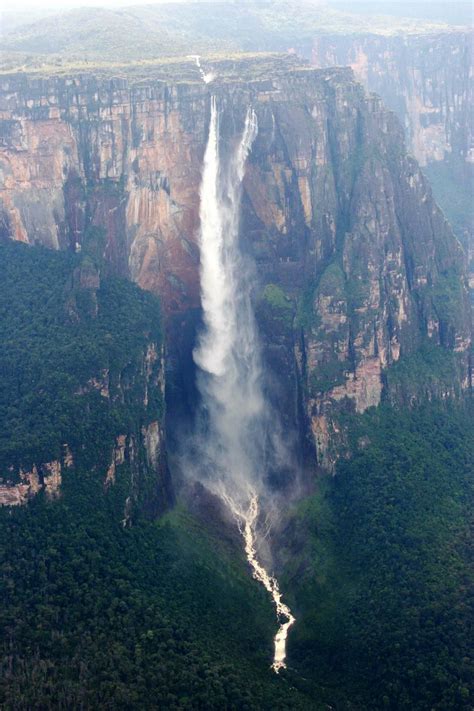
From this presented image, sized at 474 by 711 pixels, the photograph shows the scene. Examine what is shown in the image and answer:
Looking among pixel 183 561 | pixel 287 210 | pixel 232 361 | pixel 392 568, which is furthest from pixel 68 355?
pixel 392 568

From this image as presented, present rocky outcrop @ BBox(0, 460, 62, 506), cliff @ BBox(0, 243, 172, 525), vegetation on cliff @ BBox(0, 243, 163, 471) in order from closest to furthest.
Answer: rocky outcrop @ BBox(0, 460, 62, 506) → cliff @ BBox(0, 243, 172, 525) → vegetation on cliff @ BBox(0, 243, 163, 471)

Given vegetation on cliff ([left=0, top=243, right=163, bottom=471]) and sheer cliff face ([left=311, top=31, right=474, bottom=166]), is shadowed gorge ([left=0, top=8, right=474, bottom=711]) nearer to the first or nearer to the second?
vegetation on cliff ([left=0, top=243, right=163, bottom=471])

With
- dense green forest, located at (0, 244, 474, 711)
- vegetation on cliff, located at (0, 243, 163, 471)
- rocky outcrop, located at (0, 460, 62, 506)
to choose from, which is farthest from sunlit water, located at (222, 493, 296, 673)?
rocky outcrop, located at (0, 460, 62, 506)

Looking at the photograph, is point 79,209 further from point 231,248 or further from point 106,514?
point 106,514

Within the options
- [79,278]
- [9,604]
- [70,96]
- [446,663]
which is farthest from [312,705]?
[70,96]

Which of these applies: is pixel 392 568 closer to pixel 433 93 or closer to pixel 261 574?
pixel 261 574
